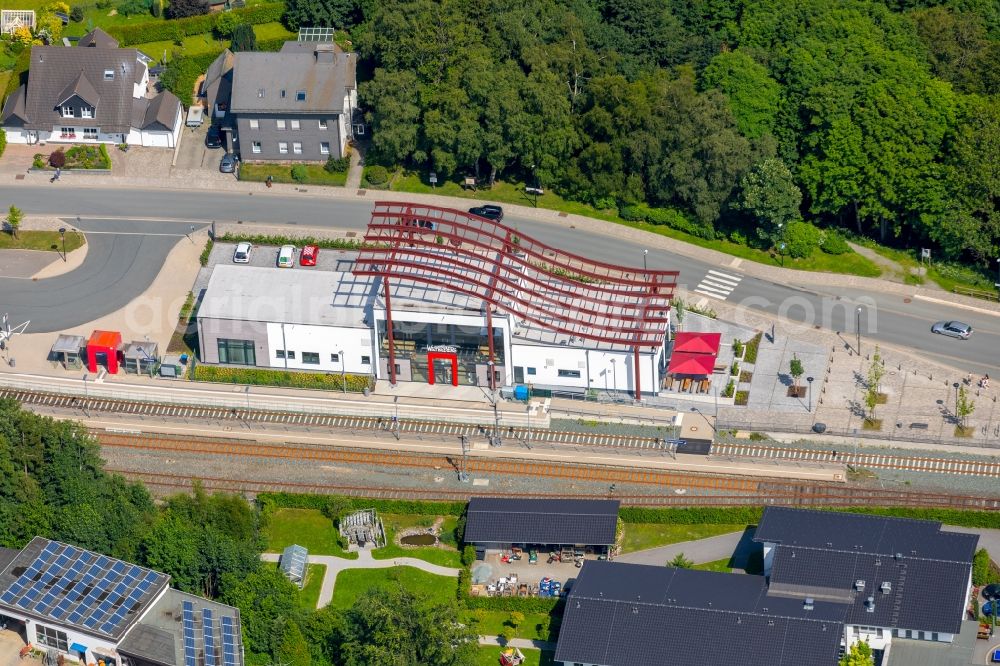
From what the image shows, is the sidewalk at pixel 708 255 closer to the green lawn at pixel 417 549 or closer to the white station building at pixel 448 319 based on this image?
the white station building at pixel 448 319

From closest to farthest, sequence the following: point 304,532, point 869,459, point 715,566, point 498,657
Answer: point 498,657 → point 715,566 → point 304,532 → point 869,459

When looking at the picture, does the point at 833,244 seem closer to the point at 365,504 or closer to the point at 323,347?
the point at 323,347

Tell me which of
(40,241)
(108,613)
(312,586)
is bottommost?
(312,586)

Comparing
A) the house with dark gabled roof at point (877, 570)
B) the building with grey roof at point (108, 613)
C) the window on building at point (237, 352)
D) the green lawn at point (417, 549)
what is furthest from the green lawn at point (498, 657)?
the window on building at point (237, 352)

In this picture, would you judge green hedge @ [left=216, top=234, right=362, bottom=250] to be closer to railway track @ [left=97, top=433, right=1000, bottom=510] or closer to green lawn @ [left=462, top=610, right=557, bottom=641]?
railway track @ [left=97, top=433, right=1000, bottom=510]

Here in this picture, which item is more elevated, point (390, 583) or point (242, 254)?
point (242, 254)

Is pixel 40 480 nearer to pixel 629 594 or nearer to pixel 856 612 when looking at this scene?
pixel 629 594

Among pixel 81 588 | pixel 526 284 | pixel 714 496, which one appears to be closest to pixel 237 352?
Result: pixel 526 284
